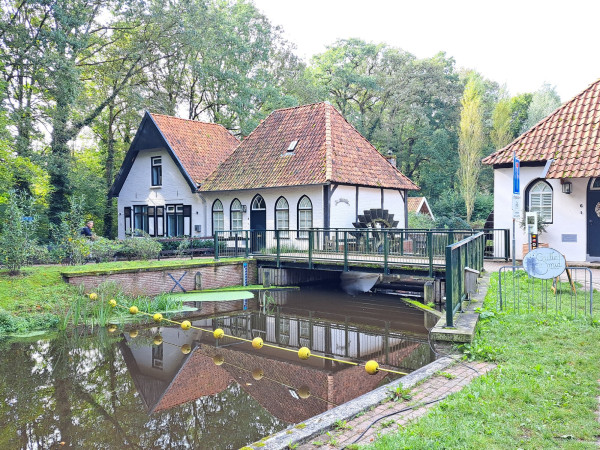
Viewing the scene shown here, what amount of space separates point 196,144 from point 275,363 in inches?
755

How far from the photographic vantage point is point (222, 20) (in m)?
30.9

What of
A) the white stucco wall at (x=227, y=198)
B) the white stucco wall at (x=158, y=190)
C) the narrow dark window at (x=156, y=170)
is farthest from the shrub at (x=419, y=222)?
the narrow dark window at (x=156, y=170)

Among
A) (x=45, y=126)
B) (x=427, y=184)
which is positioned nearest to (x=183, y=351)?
(x=45, y=126)

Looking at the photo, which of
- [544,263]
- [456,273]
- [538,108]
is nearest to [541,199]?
[544,263]

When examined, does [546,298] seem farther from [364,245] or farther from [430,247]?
[364,245]

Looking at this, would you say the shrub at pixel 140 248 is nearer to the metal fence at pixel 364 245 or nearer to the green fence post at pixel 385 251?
the metal fence at pixel 364 245

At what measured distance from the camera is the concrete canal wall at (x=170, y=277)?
48.3 feet

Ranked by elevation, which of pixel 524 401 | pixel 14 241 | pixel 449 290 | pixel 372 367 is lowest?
pixel 372 367

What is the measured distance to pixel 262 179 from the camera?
22047 millimetres

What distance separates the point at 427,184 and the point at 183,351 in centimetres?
3796

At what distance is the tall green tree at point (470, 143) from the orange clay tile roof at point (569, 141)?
18.3 metres

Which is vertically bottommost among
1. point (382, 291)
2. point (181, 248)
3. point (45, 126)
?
point (382, 291)

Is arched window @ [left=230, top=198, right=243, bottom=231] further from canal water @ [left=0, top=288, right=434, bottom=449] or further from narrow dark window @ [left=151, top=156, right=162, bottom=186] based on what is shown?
canal water @ [left=0, top=288, right=434, bottom=449]

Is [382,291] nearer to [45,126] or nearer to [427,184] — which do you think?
[45,126]
